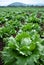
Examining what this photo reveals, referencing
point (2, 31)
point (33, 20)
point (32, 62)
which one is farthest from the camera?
point (33, 20)

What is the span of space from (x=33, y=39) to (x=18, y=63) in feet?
2.38

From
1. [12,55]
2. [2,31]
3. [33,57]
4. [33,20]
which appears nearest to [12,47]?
[12,55]

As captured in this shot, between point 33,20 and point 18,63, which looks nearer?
point 18,63

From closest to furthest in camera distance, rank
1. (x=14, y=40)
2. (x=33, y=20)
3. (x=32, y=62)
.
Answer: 1. (x=32, y=62)
2. (x=14, y=40)
3. (x=33, y=20)

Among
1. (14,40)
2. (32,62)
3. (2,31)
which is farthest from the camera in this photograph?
(2,31)

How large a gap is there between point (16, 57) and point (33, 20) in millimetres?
6699

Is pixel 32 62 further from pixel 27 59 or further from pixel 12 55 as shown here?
pixel 12 55

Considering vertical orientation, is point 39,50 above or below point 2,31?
above

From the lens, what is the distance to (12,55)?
3.98 metres

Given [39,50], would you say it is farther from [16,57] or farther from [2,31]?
[2,31]

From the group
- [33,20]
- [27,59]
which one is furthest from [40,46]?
[33,20]

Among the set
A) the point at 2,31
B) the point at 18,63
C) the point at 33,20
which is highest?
the point at 18,63

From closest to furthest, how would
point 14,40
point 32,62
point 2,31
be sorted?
point 32,62 → point 14,40 → point 2,31

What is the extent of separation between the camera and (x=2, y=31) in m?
7.23
